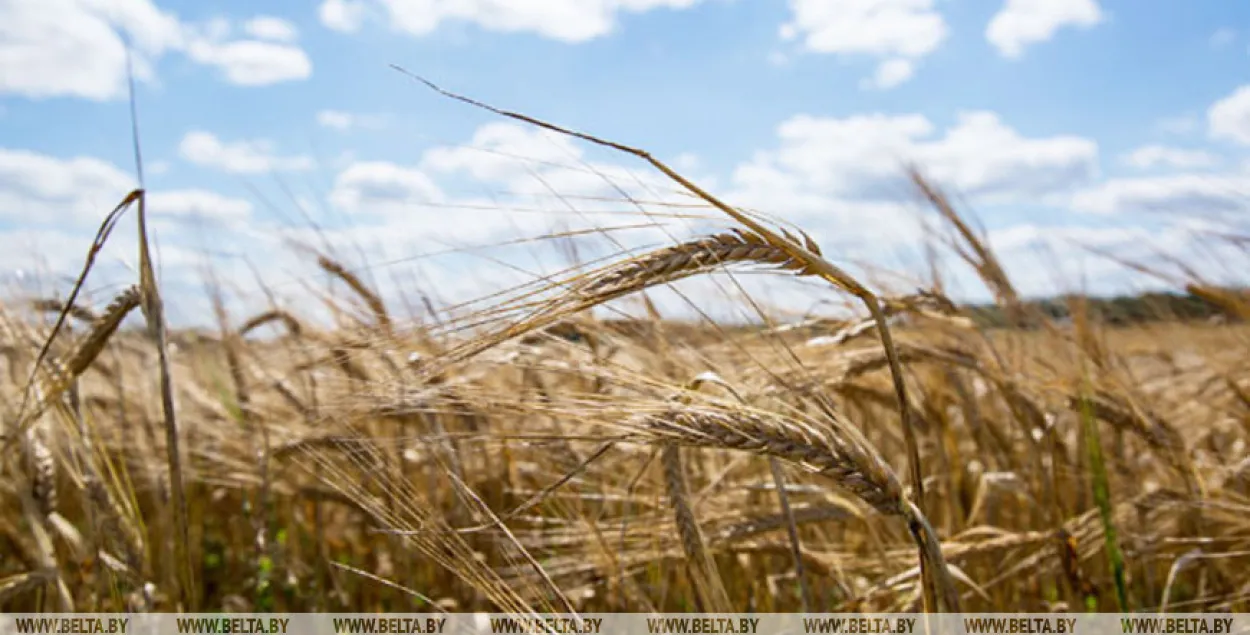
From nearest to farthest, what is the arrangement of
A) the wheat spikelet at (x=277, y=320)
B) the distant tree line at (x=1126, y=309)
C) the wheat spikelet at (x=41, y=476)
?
the wheat spikelet at (x=41, y=476), the distant tree line at (x=1126, y=309), the wheat spikelet at (x=277, y=320)

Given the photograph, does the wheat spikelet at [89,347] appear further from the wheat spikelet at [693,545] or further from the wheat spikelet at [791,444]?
the wheat spikelet at [791,444]

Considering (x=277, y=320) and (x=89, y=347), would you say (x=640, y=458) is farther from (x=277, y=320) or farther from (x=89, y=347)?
(x=277, y=320)

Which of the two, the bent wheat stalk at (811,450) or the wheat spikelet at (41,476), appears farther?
the wheat spikelet at (41,476)

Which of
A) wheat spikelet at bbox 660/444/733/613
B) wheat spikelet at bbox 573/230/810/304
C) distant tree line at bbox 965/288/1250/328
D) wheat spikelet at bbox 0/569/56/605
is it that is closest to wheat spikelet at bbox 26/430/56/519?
wheat spikelet at bbox 0/569/56/605

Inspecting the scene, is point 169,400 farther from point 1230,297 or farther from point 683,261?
point 1230,297

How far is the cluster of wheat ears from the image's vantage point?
3.67 feet

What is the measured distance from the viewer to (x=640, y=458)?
2.21 m

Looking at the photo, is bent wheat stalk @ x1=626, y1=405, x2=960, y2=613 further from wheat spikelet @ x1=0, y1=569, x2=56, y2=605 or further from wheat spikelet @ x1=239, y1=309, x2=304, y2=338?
wheat spikelet @ x1=239, y1=309, x2=304, y2=338

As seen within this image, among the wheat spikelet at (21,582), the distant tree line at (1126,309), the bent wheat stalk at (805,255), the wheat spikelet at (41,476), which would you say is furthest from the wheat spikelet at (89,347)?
the distant tree line at (1126,309)

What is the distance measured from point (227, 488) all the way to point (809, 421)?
142 inches

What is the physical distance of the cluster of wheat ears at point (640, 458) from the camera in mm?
1119

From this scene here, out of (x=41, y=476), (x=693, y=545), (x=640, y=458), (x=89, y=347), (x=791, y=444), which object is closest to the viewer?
(x=791, y=444)

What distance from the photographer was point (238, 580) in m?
3.80

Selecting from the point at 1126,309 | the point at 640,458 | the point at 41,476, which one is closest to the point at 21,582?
the point at 41,476
